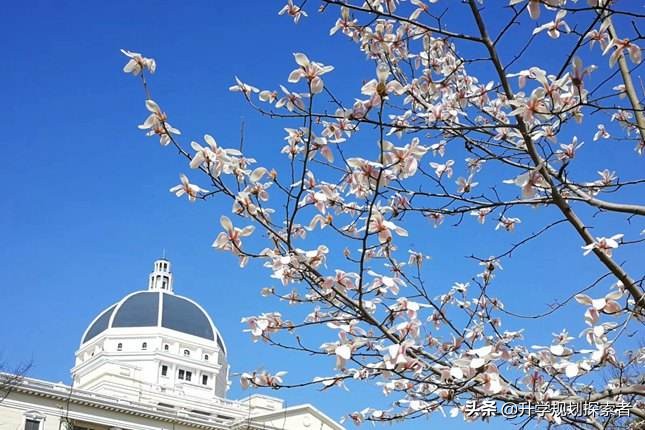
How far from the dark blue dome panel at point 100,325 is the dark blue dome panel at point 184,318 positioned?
4203 mm

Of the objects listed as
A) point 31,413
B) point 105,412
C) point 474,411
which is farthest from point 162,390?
point 474,411

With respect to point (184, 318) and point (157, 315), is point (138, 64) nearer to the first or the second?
point (157, 315)

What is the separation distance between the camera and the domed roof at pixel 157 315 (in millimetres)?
55188

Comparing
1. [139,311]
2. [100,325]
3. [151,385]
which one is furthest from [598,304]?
[100,325]

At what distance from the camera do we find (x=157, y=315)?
55.5 metres

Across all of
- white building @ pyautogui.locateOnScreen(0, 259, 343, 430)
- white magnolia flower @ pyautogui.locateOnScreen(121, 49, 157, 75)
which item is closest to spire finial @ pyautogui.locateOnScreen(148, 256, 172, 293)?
white building @ pyautogui.locateOnScreen(0, 259, 343, 430)

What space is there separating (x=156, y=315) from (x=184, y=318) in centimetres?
253

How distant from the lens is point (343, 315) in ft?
10.9

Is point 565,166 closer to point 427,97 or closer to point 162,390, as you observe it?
point 427,97

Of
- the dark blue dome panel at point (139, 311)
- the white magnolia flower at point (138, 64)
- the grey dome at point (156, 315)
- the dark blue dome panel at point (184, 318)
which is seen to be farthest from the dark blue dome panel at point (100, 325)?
the white magnolia flower at point (138, 64)

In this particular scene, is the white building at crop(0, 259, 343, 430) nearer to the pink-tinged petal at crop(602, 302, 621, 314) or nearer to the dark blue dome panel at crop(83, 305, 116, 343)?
the dark blue dome panel at crop(83, 305, 116, 343)

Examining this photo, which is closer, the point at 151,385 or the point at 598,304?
the point at 598,304

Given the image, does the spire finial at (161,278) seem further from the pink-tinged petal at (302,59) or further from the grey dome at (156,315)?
the pink-tinged petal at (302,59)

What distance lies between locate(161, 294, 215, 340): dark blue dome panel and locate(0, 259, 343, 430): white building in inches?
3.0
